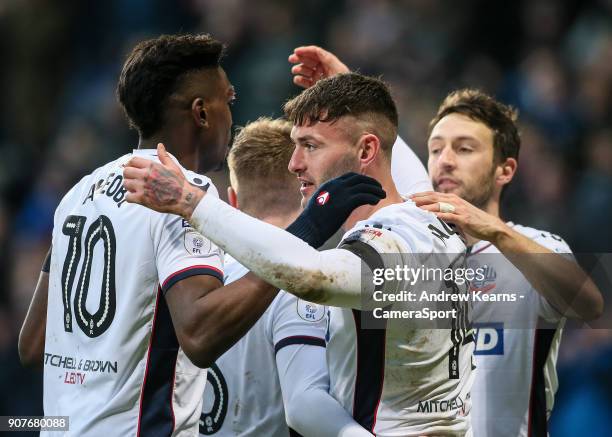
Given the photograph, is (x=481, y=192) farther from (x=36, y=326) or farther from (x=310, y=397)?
(x=36, y=326)

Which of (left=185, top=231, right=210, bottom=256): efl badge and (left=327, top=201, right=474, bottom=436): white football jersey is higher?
(left=185, top=231, right=210, bottom=256): efl badge

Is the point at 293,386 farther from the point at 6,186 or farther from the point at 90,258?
the point at 6,186

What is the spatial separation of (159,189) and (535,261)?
194 centimetres

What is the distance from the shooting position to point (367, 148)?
13.3 feet

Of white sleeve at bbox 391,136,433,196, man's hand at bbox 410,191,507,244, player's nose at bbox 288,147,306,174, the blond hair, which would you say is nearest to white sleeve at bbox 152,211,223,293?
player's nose at bbox 288,147,306,174

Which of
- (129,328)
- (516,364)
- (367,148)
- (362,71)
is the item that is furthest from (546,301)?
(362,71)

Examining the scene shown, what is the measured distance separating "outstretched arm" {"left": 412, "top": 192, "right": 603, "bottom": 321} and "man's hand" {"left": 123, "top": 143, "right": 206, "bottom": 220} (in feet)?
3.33

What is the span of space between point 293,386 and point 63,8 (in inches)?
353

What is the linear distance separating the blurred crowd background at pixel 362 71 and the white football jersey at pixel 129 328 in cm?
410

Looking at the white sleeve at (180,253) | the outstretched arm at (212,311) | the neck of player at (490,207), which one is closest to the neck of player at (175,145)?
the white sleeve at (180,253)

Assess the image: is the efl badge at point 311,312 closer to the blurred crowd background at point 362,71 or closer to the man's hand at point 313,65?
the man's hand at point 313,65

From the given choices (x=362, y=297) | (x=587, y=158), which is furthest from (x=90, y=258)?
(x=587, y=158)

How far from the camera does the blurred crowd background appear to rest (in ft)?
27.7

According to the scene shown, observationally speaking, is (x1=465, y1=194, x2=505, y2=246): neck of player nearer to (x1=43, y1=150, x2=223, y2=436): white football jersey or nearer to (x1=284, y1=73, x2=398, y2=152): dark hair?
(x1=284, y1=73, x2=398, y2=152): dark hair
